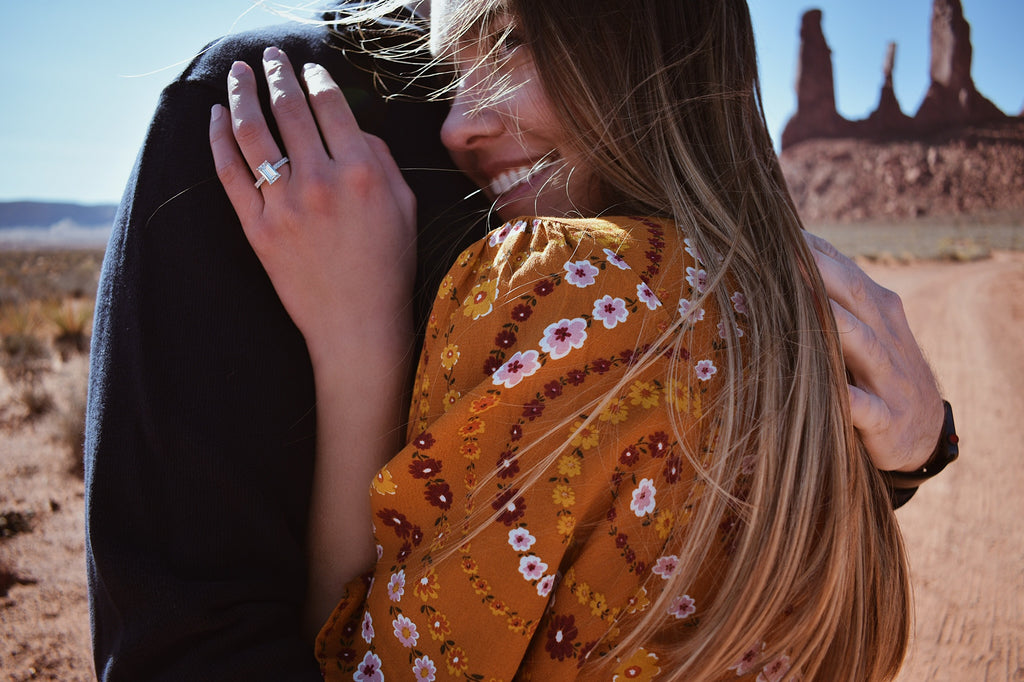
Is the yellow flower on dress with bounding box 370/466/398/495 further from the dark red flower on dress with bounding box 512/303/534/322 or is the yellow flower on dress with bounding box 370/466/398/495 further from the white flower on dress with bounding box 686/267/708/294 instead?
the white flower on dress with bounding box 686/267/708/294

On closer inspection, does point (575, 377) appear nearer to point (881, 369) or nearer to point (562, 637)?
point (562, 637)

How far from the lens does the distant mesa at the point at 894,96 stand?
54344 millimetres

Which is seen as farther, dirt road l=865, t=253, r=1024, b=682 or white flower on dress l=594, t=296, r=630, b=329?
dirt road l=865, t=253, r=1024, b=682

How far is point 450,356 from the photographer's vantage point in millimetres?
1070

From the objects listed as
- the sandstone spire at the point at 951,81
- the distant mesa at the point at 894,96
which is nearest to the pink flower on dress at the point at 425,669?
the distant mesa at the point at 894,96


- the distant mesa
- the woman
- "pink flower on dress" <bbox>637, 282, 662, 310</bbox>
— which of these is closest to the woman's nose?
the woman

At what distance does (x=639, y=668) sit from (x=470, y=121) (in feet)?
3.43

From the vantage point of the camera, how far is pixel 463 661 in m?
1.00

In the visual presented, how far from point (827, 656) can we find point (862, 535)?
0.25 metres

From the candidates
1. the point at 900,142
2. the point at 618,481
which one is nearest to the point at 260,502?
the point at 618,481

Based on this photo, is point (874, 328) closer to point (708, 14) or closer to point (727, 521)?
point (727, 521)

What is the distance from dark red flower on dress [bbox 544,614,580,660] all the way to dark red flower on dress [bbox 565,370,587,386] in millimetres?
354

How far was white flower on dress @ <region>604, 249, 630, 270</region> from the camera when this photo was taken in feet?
3.49

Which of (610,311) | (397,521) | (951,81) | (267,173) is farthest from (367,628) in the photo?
(951,81)
